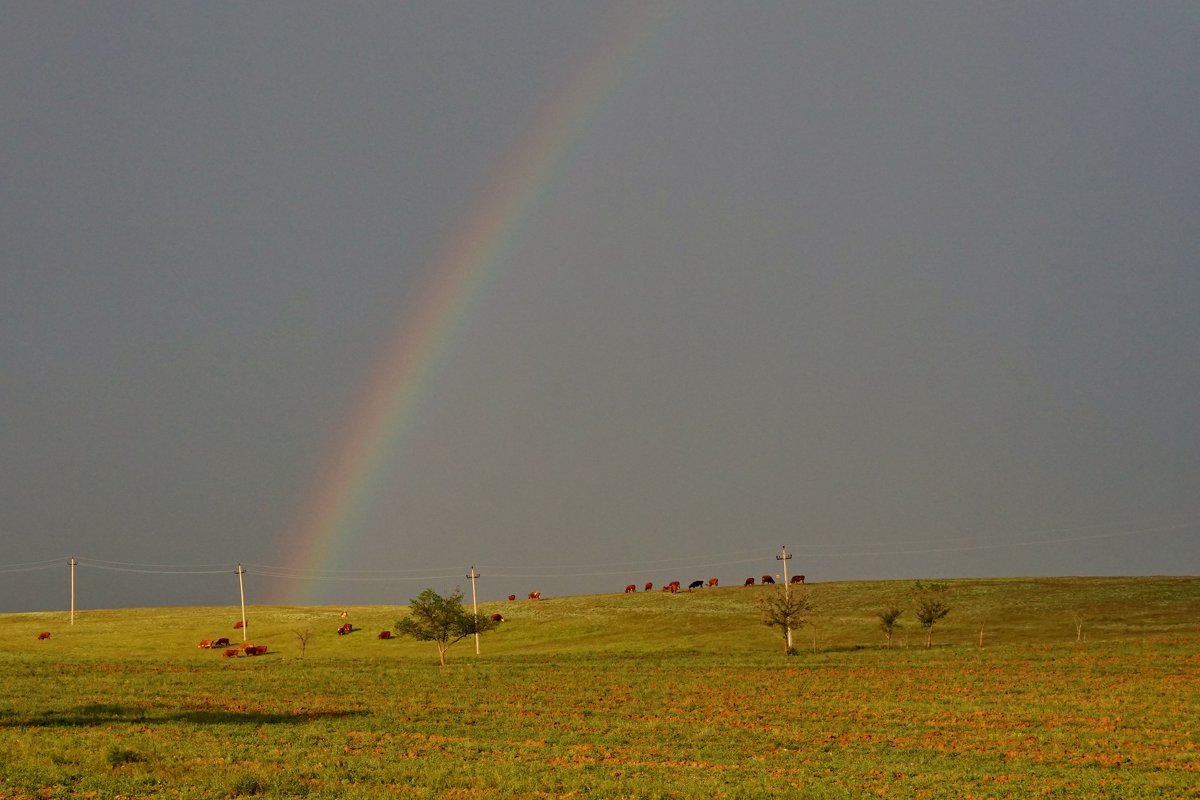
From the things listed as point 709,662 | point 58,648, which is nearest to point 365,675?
point 709,662

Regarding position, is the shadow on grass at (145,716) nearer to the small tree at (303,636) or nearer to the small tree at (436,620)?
the small tree at (436,620)

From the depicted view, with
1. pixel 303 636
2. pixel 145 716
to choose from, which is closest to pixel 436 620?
pixel 303 636

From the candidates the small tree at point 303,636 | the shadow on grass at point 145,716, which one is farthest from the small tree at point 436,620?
the shadow on grass at point 145,716

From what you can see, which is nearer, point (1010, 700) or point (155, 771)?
point (155, 771)

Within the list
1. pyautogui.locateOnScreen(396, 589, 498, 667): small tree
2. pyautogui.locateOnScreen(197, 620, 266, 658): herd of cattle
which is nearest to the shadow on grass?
pyautogui.locateOnScreen(396, 589, 498, 667): small tree

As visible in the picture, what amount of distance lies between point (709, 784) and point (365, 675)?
47.7 meters

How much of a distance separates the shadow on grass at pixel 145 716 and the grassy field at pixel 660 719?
21 centimetres

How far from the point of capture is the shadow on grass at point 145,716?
39562 mm

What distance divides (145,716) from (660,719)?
21.7 metres

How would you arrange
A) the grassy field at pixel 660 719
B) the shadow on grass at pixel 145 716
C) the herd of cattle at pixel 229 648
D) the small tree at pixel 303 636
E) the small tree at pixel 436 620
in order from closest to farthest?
the grassy field at pixel 660 719 → the shadow on grass at pixel 145 716 → the small tree at pixel 436 620 → the herd of cattle at pixel 229 648 → the small tree at pixel 303 636

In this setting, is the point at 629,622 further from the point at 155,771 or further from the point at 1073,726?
the point at 155,771

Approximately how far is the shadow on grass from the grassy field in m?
0.21

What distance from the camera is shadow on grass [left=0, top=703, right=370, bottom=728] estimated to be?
130ft

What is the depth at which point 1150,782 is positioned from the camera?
82.9 ft
